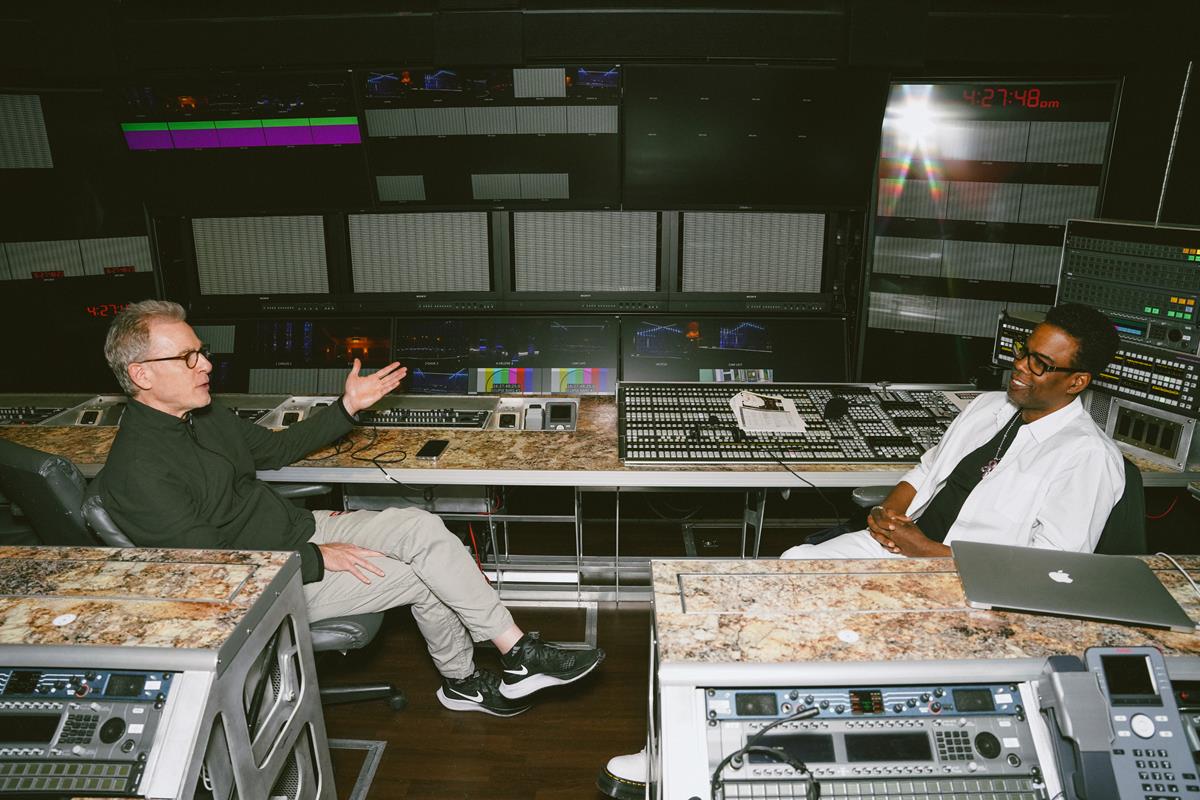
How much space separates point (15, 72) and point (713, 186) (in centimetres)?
289

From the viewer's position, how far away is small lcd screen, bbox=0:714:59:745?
1241 mm

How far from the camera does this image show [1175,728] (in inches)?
43.5

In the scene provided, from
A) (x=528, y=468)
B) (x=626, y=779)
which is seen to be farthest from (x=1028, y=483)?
(x=528, y=468)

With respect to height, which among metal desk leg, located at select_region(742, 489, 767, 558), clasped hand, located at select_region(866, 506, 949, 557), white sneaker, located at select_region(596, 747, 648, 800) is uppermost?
clasped hand, located at select_region(866, 506, 949, 557)

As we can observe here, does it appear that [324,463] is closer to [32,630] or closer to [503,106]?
[32,630]

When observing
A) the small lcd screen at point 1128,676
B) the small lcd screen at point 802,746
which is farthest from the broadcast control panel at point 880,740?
the small lcd screen at point 1128,676

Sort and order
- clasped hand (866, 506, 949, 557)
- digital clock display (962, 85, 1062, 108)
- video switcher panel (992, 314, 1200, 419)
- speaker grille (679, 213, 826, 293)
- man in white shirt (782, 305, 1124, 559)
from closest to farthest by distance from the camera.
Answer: man in white shirt (782, 305, 1124, 559), clasped hand (866, 506, 949, 557), video switcher panel (992, 314, 1200, 419), digital clock display (962, 85, 1062, 108), speaker grille (679, 213, 826, 293)

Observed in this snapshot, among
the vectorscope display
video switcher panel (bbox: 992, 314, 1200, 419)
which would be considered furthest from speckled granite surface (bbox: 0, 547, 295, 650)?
video switcher panel (bbox: 992, 314, 1200, 419)

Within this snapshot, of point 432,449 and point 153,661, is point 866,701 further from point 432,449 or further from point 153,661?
point 432,449

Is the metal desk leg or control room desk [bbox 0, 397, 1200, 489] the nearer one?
control room desk [bbox 0, 397, 1200, 489]

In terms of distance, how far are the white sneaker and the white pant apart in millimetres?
712

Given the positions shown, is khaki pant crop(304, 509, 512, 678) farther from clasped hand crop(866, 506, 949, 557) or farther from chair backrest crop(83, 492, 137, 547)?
clasped hand crop(866, 506, 949, 557)

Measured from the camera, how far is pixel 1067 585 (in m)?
1.39

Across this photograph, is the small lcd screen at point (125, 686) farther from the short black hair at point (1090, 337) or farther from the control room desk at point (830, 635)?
the short black hair at point (1090, 337)
